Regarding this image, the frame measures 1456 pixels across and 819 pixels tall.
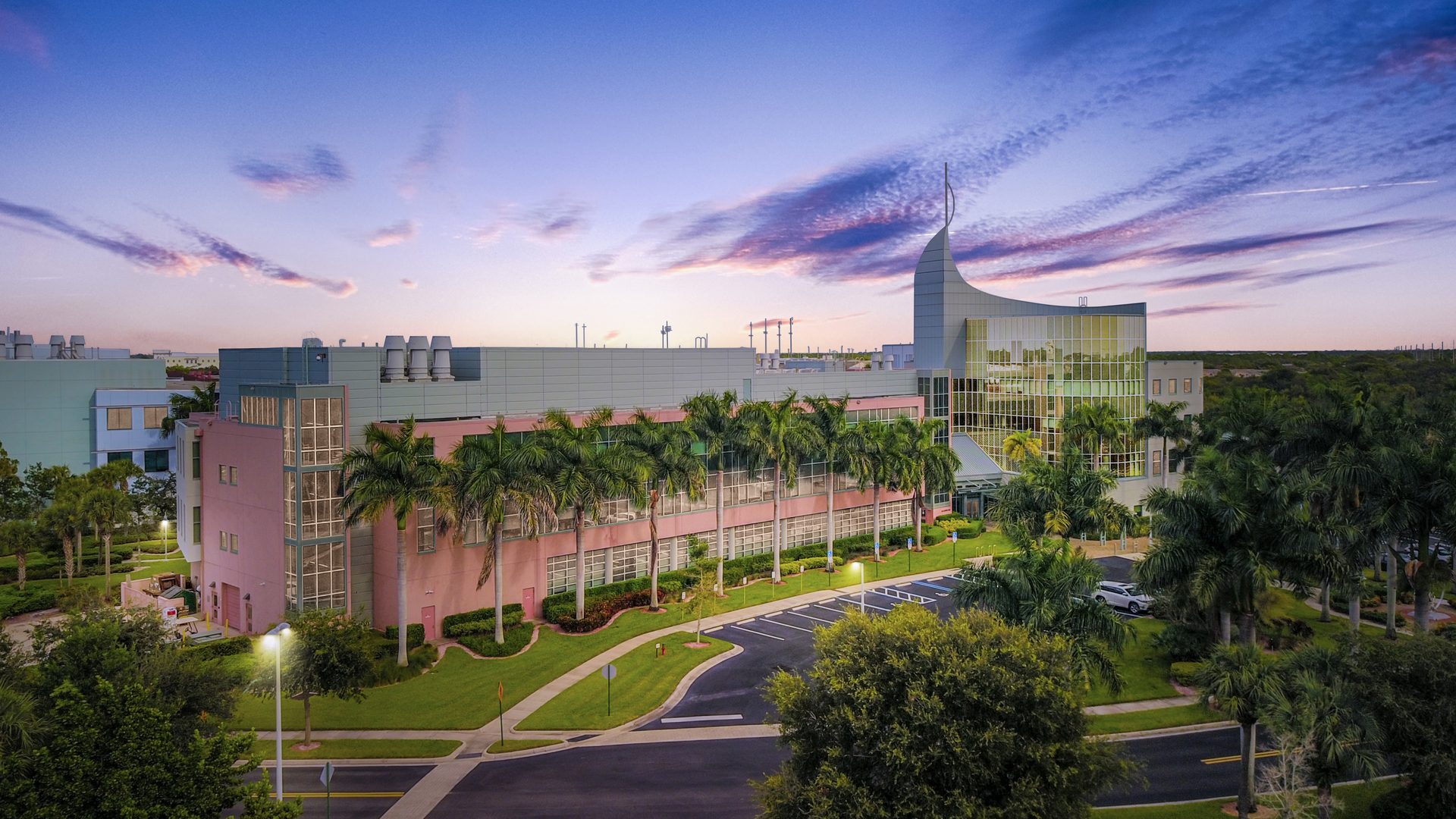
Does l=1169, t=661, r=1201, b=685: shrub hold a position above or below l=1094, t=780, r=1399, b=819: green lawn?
above

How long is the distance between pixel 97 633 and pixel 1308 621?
57350 millimetres

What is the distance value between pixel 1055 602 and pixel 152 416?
3394 inches

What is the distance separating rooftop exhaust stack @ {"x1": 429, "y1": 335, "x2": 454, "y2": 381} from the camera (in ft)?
175

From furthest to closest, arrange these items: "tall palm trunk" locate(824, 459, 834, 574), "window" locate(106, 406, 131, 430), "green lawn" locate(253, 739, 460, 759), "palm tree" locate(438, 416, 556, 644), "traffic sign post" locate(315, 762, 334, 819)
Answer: "window" locate(106, 406, 131, 430) < "tall palm trunk" locate(824, 459, 834, 574) < "palm tree" locate(438, 416, 556, 644) < "green lawn" locate(253, 739, 460, 759) < "traffic sign post" locate(315, 762, 334, 819)

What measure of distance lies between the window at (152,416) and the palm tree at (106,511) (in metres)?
Answer: 26.1

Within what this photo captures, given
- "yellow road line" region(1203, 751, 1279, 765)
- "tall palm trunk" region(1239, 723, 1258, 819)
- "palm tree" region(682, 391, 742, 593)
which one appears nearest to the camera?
"tall palm trunk" region(1239, 723, 1258, 819)

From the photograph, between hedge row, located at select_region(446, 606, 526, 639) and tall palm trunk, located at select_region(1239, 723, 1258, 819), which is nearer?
tall palm trunk, located at select_region(1239, 723, 1258, 819)

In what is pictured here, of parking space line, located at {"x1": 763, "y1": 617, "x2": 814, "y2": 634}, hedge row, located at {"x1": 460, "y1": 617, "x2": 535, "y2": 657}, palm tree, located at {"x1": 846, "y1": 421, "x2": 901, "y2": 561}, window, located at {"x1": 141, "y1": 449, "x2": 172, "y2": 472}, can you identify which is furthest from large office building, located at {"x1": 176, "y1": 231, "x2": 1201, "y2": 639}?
window, located at {"x1": 141, "y1": 449, "x2": 172, "y2": 472}

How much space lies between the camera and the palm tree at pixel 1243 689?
25.8 metres

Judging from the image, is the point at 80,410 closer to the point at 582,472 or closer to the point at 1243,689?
the point at 582,472

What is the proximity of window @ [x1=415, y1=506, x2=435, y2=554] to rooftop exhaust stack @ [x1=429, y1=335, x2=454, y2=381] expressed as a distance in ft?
32.7

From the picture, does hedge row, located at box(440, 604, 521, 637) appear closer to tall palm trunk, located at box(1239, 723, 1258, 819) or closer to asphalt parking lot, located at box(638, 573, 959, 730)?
asphalt parking lot, located at box(638, 573, 959, 730)

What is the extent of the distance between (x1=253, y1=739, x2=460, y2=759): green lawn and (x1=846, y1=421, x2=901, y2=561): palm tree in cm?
3521

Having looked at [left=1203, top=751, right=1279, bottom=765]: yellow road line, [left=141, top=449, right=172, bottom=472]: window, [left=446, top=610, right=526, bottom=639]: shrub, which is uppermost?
[left=141, top=449, right=172, bottom=472]: window
